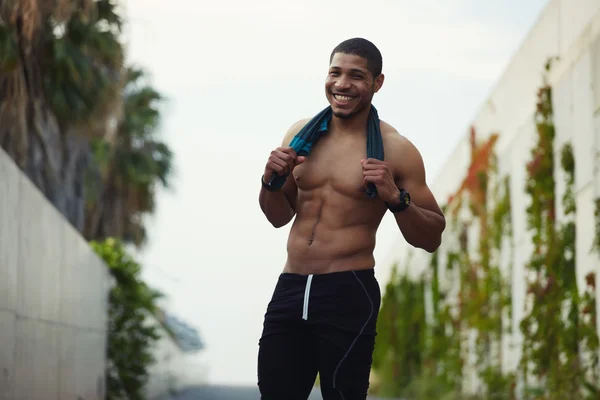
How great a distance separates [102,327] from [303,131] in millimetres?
9975

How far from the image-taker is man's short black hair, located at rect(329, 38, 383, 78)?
4813mm

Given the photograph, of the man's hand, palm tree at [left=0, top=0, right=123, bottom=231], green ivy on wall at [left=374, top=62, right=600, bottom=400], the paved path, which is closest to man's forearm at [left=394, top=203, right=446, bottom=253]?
the man's hand

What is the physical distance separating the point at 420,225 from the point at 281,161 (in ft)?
1.96

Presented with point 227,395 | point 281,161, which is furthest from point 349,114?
point 227,395

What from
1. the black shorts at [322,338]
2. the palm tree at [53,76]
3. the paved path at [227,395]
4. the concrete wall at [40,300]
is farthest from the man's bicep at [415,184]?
the paved path at [227,395]

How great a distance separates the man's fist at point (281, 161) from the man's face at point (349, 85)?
0.27 meters

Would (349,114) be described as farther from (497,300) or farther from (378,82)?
(497,300)

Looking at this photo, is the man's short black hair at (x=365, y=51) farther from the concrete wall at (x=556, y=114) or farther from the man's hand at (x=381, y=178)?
the concrete wall at (x=556, y=114)

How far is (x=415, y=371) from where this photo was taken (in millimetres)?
25562

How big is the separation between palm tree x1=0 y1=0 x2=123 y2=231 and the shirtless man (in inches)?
326

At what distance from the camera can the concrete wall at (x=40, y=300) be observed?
25.6 feet

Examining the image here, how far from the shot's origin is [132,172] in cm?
2644

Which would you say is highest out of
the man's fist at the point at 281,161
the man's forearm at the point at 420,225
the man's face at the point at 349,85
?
the man's face at the point at 349,85

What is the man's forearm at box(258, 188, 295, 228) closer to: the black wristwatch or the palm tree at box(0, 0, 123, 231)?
the black wristwatch
